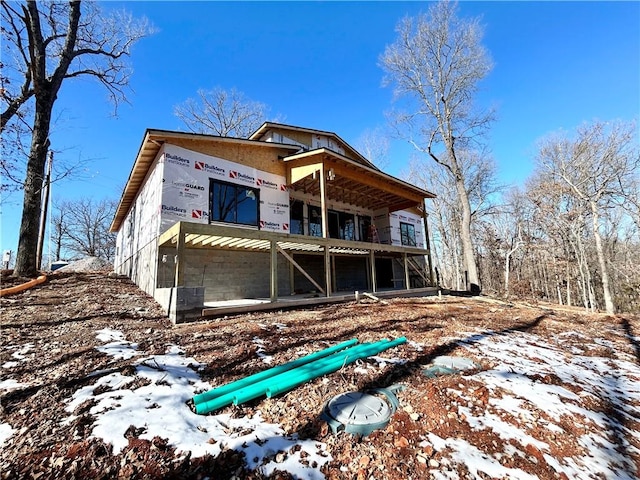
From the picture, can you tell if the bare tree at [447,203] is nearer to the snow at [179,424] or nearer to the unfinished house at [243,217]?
the unfinished house at [243,217]

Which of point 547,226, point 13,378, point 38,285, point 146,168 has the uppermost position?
point 146,168

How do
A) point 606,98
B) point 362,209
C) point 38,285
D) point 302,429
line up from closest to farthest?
point 302,429, point 38,285, point 606,98, point 362,209

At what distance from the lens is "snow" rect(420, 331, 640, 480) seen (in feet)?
6.49

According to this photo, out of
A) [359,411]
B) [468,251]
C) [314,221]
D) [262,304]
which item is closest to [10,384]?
[359,411]

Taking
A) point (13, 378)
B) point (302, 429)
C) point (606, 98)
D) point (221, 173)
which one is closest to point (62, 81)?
point (221, 173)

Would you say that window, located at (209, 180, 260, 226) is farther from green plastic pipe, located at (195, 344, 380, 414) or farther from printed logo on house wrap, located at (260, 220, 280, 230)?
green plastic pipe, located at (195, 344, 380, 414)

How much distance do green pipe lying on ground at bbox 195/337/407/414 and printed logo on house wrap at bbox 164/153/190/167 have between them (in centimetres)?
740

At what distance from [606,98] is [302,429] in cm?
2016

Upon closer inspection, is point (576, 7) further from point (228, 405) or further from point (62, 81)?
point (62, 81)

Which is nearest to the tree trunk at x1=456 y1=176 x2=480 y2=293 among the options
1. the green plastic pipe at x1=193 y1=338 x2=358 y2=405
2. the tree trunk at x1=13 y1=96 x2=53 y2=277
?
the green plastic pipe at x1=193 y1=338 x2=358 y2=405

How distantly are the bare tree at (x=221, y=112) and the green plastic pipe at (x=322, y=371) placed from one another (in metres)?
22.9

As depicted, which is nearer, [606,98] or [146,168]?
[146,168]

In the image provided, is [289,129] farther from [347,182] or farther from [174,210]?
[174,210]

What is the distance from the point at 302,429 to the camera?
226 cm
